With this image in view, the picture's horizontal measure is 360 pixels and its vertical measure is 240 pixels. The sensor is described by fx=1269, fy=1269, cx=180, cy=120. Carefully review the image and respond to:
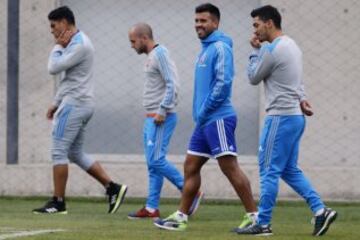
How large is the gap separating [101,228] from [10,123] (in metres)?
5.19

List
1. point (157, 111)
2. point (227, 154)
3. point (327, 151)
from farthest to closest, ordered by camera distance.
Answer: point (327, 151) < point (157, 111) < point (227, 154)

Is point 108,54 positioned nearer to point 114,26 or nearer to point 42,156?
point 114,26

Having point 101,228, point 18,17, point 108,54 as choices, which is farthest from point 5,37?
point 101,228

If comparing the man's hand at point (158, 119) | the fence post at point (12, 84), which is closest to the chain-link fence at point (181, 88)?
the fence post at point (12, 84)

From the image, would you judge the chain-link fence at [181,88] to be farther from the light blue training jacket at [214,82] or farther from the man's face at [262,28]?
the man's face at [262,28]

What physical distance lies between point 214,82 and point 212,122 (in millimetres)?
312

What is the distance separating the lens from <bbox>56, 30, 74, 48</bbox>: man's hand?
38.8 ft

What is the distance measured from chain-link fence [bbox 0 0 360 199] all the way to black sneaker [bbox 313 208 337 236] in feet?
16.1

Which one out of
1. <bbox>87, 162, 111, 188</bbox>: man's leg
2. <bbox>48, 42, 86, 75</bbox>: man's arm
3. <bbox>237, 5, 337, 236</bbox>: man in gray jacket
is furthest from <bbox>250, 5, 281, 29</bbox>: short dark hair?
<bbox>87, 162, 111, 188</bbox>: man's leg

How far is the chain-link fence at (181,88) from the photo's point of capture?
14391 millimetres

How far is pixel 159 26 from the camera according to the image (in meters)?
14.8

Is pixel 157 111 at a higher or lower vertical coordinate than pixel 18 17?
lower

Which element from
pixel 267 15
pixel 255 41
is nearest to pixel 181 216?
pixel 255 41

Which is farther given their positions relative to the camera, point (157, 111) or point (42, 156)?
point (42, 156)
